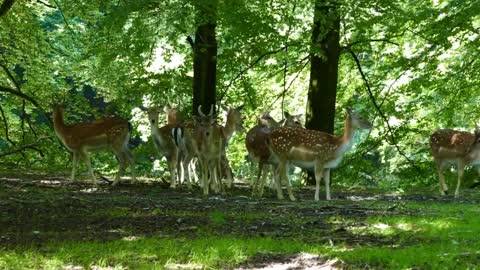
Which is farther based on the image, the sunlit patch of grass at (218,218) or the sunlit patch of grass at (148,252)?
the sunlit patch of grass at (218,218)

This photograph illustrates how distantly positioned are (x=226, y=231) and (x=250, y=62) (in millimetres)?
10137

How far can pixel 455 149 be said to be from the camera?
1399 cm

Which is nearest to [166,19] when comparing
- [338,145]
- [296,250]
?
[338,145]

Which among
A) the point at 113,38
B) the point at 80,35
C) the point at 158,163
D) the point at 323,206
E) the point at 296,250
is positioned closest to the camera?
the point at 296,250

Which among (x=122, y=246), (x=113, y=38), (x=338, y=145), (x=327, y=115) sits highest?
(x=113, y=38)

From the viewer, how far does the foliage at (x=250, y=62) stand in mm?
14516

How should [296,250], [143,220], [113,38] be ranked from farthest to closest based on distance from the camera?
[113,38], [143,220], [296,250]

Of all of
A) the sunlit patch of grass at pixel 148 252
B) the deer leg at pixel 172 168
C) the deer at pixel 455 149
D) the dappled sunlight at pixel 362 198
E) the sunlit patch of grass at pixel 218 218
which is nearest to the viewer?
the sunlit patch of grass at pixel 148 252

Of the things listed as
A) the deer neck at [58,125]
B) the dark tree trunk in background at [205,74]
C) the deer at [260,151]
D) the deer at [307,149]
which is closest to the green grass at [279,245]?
the deer at [307,149]

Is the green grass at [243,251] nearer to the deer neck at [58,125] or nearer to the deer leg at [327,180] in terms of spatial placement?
the deer leg at [327,180]

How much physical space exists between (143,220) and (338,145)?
454 cm

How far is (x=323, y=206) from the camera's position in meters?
10.6

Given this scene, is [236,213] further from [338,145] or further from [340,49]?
[340,49]

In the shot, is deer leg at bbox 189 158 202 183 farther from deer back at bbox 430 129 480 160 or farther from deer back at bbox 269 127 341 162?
deer back at bbox 430 129 480 160
